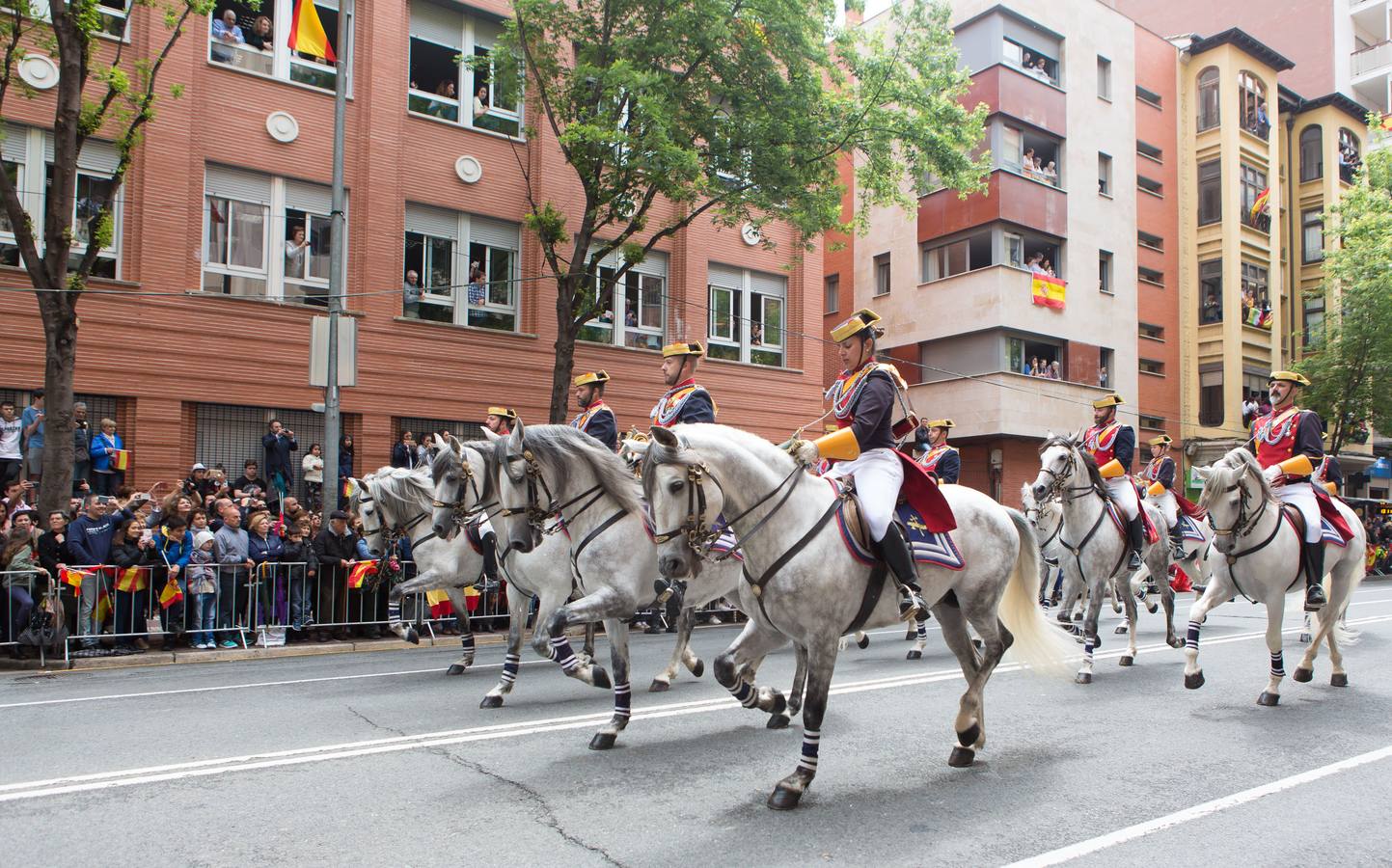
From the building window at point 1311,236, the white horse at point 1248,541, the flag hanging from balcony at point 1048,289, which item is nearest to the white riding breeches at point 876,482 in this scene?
the white horse at point 1248,541

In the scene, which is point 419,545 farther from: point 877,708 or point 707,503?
point 707,503

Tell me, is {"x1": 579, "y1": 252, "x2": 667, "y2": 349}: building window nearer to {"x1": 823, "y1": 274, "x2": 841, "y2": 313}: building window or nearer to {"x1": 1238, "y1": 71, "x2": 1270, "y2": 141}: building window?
{"x1": 823, "y1": 274, "x2": 841, "y2": 313}: building window

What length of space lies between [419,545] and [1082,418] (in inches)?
1158

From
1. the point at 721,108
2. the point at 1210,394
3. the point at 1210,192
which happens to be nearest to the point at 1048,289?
the point at 1210,394

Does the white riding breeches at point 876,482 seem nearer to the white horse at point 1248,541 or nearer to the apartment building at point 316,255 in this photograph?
the white horse at point 1248,541

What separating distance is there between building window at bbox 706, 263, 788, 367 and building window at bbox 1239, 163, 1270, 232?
23057 millimetres

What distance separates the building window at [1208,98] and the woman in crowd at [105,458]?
3988cm

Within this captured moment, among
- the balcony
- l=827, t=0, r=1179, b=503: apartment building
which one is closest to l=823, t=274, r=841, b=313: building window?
l=827, t=0, r=1179, b=503: apartment building

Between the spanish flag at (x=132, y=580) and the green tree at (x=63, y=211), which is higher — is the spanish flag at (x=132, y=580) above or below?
below

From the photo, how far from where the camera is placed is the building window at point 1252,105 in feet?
134

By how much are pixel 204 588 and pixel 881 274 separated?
29.1 m

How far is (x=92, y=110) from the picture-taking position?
14.4 metres

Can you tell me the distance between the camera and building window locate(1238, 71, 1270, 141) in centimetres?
4097

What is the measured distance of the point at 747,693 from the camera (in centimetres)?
695
